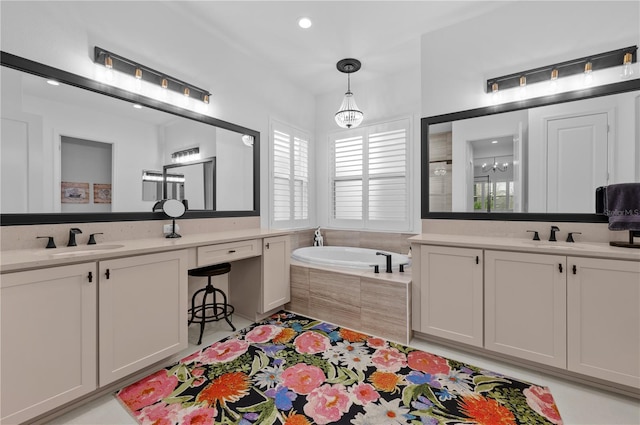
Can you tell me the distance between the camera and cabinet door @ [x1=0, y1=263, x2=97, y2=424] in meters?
1.31

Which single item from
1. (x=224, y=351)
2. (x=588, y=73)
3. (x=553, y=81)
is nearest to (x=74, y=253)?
(x=224, y=351)

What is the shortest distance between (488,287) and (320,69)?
3.07 meters

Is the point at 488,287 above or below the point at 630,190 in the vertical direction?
below

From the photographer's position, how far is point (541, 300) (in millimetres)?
1898

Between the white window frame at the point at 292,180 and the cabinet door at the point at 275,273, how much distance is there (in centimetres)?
75

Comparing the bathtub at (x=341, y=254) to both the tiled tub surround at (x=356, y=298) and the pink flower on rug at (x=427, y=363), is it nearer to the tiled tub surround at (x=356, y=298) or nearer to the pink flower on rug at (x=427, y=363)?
the tiled tub surround at (x=356, y=298)

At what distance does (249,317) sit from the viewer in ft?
9.37

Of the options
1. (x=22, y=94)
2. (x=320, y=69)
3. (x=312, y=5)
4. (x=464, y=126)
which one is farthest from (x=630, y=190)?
(x=22, y=94)

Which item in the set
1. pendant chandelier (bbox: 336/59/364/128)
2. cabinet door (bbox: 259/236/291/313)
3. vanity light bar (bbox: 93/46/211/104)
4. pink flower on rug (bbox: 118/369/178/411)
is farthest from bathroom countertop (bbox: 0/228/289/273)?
pendant chandelier (bbox: 336/59/364/128)

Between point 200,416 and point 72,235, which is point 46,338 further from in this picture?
point 200,416

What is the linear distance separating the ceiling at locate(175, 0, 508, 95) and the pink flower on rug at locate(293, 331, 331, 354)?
2.92 metres

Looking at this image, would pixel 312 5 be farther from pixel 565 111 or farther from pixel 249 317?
pixel 249 317

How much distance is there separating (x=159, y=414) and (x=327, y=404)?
37.2 inches

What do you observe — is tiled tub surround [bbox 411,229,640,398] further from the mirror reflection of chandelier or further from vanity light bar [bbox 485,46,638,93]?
vanity light bar [bbox 485,46,638,93]
